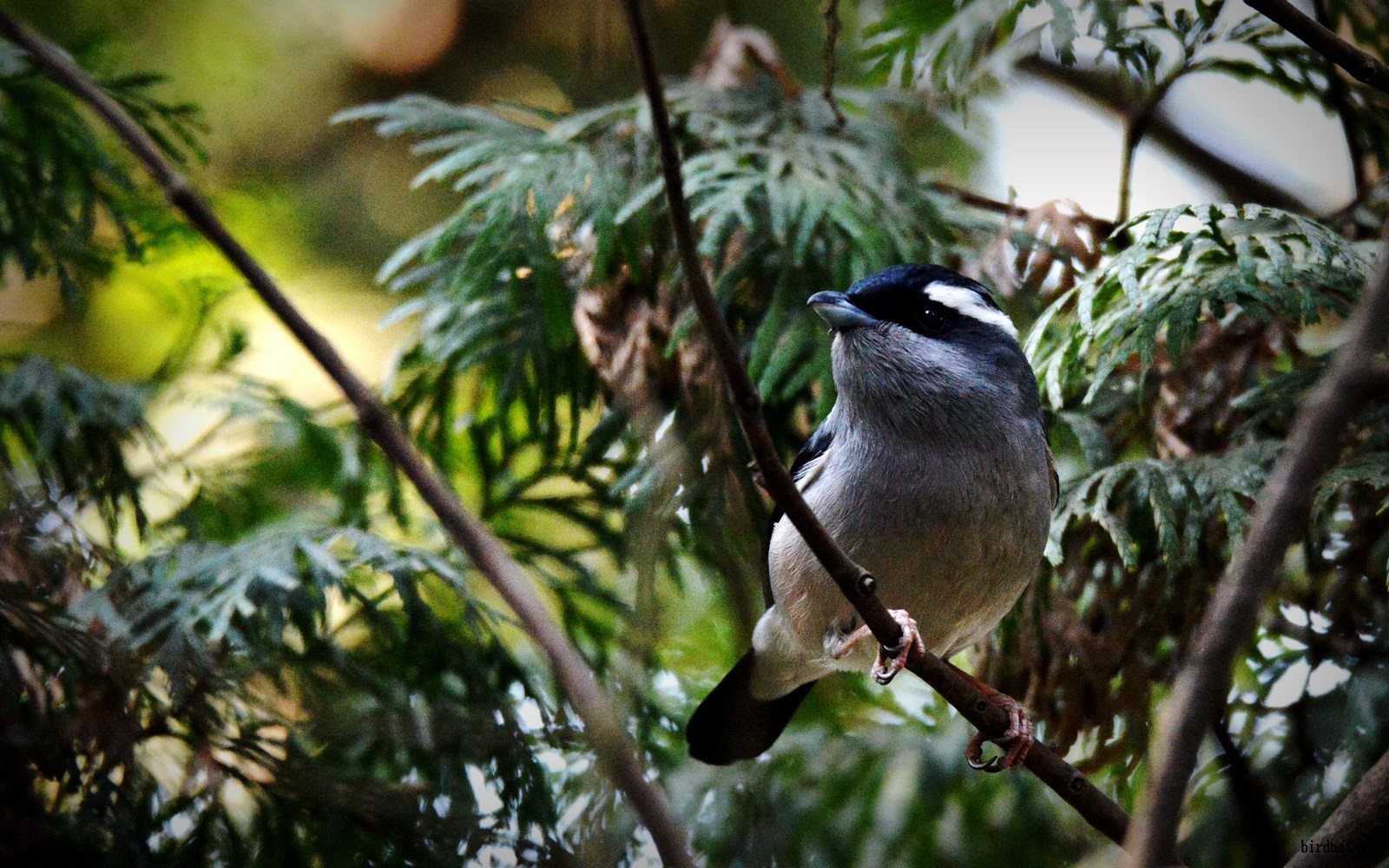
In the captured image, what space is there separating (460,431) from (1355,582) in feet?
9.39

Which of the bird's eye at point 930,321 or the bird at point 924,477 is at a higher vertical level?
the bird's eye at point 930,321

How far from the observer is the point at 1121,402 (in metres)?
3.65

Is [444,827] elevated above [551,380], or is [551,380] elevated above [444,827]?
[551,380]

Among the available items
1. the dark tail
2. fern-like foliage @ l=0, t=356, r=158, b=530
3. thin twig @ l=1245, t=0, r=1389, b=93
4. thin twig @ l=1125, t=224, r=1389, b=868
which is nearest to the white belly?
the dark tail

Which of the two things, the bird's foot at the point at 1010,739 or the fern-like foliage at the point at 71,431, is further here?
the fern-like foliage at the point at 71,431

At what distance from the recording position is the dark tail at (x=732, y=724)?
3.57 meters

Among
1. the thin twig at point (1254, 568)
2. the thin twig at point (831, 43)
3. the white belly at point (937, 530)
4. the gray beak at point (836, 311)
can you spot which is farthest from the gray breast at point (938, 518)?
the thin twig at point (1254, 568)

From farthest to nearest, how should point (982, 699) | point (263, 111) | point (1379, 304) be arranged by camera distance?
point (263, 111) < point (982, 699) < point (1379, 304)

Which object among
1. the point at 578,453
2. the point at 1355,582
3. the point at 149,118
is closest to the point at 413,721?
the point at 578,453

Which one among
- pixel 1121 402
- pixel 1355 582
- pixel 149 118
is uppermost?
pixel 149 118

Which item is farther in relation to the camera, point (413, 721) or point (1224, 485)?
point (413, 721)

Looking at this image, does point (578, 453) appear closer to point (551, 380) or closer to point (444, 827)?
point (551, 380)

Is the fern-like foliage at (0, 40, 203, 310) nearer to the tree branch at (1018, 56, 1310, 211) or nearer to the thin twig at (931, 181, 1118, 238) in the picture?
the thin twig at (931, 181, 1118, 238)

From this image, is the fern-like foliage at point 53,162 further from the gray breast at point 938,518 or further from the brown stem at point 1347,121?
the brown stem at point 1347,121
